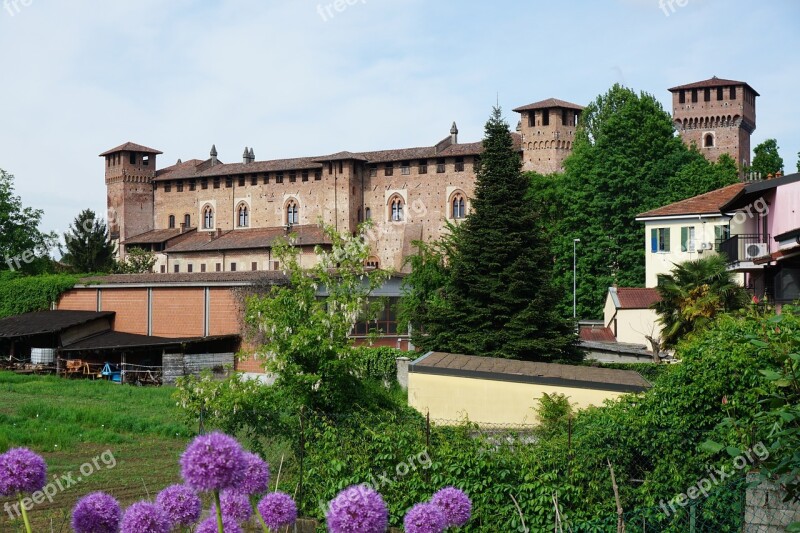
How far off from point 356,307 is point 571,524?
7.06 meters

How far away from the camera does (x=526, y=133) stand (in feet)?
208

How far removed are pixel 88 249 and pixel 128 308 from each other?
27.2 m

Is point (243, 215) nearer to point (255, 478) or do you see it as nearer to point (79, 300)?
point (79, 300)

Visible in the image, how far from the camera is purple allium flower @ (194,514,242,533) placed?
3227 millimetres

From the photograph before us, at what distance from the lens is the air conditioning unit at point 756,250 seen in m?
23.7

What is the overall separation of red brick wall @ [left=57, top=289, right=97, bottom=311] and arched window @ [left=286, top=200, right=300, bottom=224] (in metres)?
29.8

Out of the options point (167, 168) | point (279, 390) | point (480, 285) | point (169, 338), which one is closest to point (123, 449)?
point (279, 390)

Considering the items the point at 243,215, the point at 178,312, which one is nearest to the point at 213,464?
the point at 178,312

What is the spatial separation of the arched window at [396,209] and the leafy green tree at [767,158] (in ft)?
91.7

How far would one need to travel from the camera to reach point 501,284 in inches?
1083

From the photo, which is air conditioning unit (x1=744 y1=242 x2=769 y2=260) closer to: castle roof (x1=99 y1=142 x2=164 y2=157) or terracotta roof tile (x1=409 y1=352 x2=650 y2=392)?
terracotta roof tile (x1=409 y1=352 x2=650 y2=392)

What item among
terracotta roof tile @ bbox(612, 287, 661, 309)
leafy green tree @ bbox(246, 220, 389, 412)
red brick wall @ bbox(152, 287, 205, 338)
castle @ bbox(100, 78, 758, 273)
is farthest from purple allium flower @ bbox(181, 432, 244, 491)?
castle @ bbox(100, 78, 758, 273)

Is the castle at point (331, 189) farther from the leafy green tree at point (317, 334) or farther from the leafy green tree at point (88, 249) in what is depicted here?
the leafy green tree at point (317, 334)

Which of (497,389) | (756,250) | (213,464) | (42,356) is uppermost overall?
(756,250)
